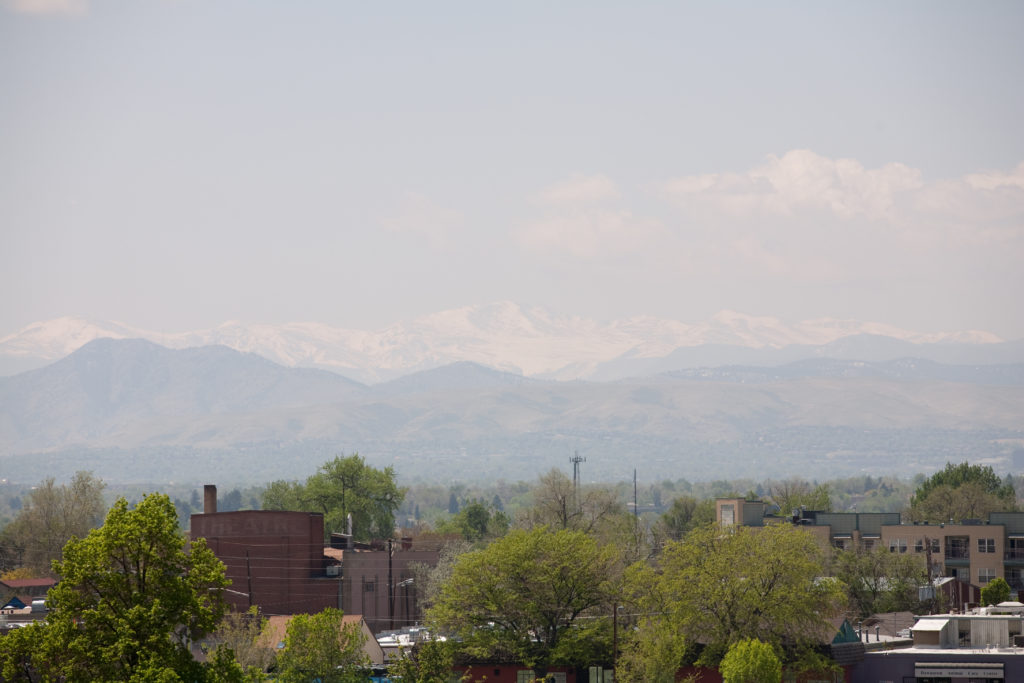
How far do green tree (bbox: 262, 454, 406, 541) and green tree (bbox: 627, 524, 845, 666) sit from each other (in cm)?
8812

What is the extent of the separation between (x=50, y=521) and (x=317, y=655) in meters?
104

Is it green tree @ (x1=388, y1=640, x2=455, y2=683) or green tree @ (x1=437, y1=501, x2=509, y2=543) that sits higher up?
green tree @ (x1=437, y1=501, x2=509, y2=543)

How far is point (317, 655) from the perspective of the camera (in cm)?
7275

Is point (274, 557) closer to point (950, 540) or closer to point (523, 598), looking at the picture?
point (523, 598)

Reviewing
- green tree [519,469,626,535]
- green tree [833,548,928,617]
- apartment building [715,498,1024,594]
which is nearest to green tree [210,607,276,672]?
green tree [833,548,928,617]

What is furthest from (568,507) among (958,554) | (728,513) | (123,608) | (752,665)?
(123,608)

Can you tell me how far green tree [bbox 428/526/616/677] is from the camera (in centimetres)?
8125

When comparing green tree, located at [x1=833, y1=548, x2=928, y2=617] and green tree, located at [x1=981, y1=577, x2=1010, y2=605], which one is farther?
green tree, located at [x1=833, y1=548, x2=928, y2=617]

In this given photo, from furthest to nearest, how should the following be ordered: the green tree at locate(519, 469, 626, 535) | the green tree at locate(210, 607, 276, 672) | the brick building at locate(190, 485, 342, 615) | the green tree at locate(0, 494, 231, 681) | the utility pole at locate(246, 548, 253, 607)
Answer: the green tree at locate(519, 469, 626, 535) → the brick building at locate(190, 485, 342, 615) → the utility pole at locate(246, 548, 253, 607) → the green tree at locate(210, 607, 276, 672) → the green tree at locate(0, 494, 231, 681)

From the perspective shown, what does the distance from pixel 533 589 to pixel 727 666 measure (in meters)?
13.4

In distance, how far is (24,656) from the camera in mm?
46875

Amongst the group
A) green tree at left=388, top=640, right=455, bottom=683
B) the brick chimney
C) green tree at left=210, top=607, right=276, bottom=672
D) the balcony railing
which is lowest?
green tree at left=388, top=640, right=455, bottom=683

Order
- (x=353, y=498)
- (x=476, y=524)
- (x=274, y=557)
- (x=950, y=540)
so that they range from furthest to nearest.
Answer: (x=476, y=524), (x=353, y=498), (x=950, y=540), (x=274, y=557)

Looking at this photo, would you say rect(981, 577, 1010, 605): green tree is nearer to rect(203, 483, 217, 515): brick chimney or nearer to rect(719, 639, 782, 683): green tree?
rect(719, 639, 782, 683): green tree
